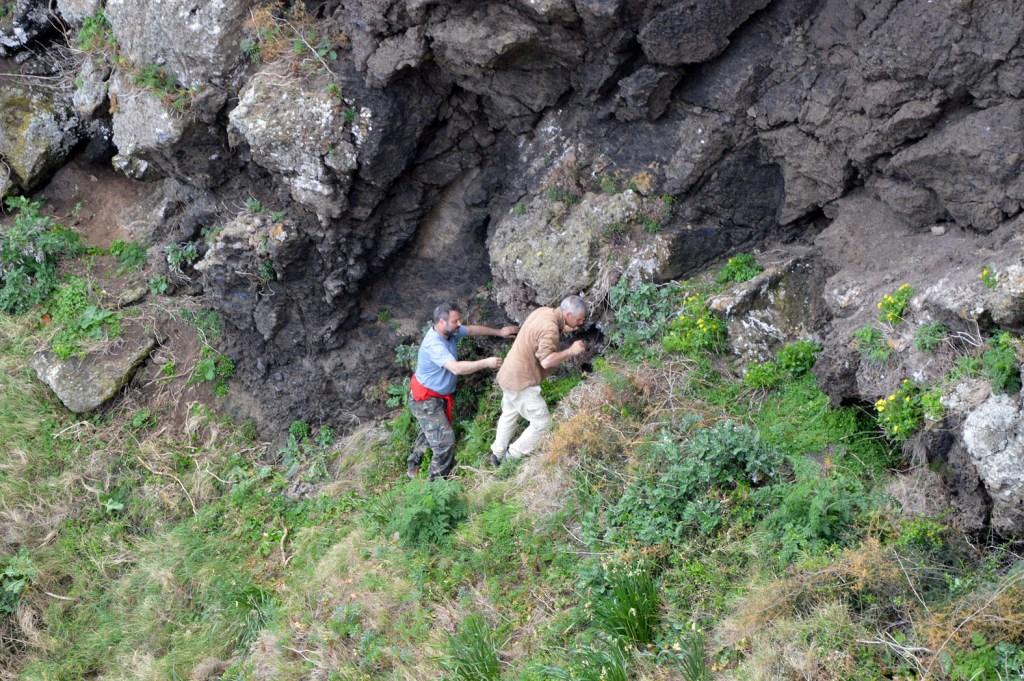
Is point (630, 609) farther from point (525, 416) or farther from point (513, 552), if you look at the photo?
point (525, 416)

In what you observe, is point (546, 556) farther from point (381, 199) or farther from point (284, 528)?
point (381, 199)

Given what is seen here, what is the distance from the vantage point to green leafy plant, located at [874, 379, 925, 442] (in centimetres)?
518

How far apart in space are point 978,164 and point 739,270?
1.94 m

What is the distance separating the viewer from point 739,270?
7043mm

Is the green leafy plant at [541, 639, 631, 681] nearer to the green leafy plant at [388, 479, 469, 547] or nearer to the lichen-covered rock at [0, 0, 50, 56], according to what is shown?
the green leafy plant at [388, 479, 469, 547]

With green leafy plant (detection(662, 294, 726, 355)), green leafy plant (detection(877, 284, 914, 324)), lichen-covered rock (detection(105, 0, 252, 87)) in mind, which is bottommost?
green leafy plant (detection(877, 284, 914, 324))

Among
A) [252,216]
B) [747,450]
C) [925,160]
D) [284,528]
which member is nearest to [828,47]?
[925,160]

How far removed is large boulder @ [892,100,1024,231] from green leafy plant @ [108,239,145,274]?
27.6 feet

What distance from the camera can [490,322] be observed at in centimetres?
873

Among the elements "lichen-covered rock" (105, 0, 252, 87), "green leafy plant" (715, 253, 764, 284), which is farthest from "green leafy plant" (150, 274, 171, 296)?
"green leafy plant" (715, 253, 764, 284)

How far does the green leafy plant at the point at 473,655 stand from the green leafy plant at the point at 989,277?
385 centimetres

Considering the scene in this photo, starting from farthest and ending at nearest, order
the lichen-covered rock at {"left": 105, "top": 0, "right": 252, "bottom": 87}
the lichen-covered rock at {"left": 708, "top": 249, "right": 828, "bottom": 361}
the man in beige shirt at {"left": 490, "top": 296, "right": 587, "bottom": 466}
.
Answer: the lichen-covered rock at {"left": 105, "top": 0, "right": 252, "bottom": 87} → the man in beige shirt at {"left": 490, "top": 296, "right": 587, "bottom": 466} → the lichen-covered rock at {"left": 708, "top": 249, "right": 828, "bottom": 361}

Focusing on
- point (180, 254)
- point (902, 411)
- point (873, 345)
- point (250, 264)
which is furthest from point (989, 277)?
point (180, 254)

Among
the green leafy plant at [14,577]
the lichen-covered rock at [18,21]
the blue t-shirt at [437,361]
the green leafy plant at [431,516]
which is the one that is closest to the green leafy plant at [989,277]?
the green leafy plant at [431,516]
